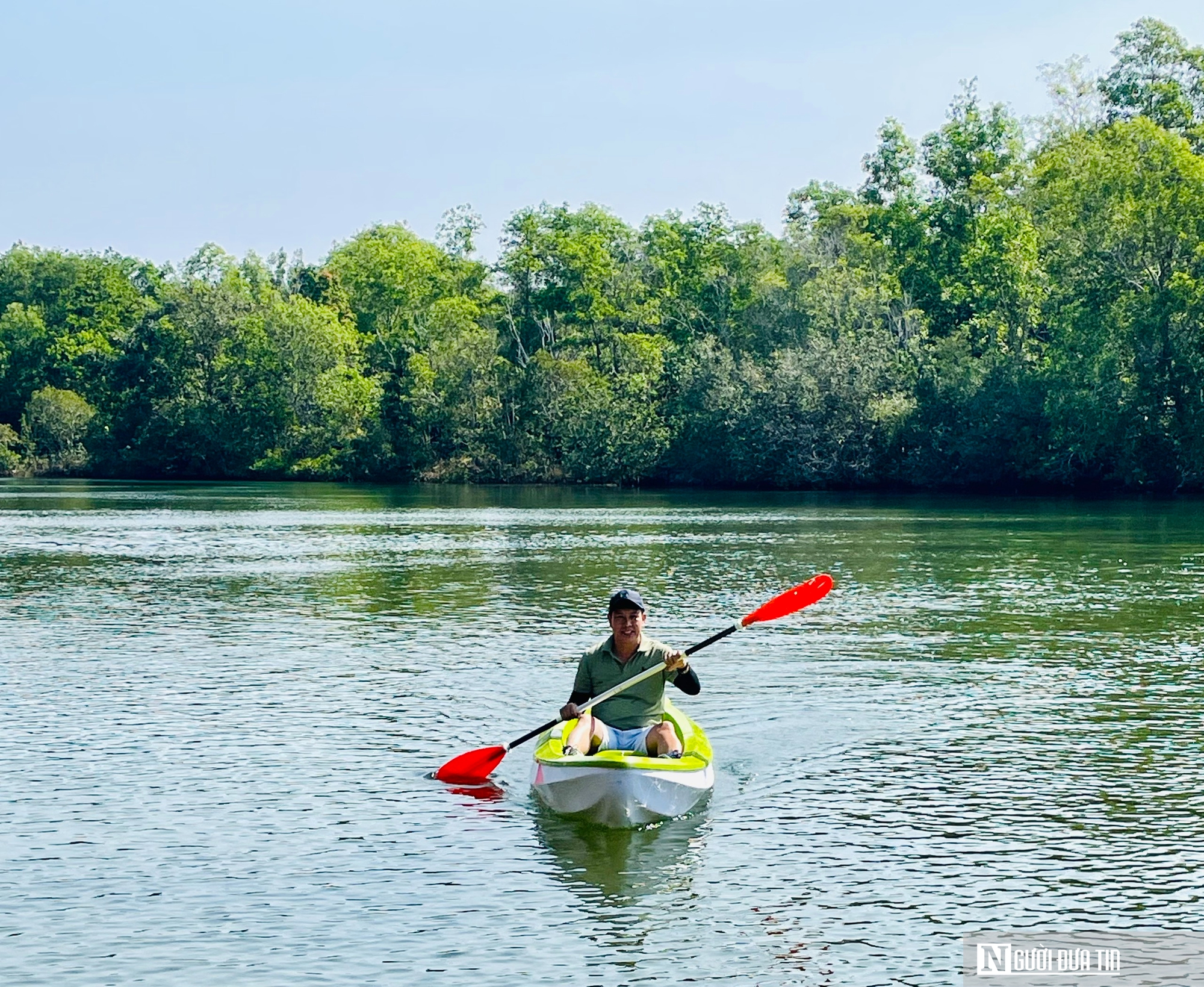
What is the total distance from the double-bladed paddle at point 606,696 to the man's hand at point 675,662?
56 millimetres

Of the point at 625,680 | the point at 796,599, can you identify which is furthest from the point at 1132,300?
the point at 625,680

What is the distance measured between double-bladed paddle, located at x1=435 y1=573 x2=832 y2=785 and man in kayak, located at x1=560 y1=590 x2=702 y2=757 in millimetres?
139

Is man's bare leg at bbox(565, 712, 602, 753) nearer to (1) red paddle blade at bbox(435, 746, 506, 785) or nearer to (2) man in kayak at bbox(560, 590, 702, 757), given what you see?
(2) man in kayak at bbox(560, 590, 702, 757)

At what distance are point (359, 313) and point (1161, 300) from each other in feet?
255

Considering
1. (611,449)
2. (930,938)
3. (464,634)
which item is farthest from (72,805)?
(611,449)

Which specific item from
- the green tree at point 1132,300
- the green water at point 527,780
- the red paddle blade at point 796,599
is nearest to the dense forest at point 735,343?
the green tree at point 1132,300

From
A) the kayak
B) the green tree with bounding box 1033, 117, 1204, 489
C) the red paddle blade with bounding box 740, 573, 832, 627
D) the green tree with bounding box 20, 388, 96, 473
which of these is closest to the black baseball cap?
the kayak

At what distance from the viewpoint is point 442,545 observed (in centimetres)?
4769

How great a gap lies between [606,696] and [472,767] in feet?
6.50

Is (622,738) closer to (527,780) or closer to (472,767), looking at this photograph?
(527,780)

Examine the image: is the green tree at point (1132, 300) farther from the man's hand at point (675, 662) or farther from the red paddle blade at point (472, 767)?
the man's hand at point (675, 662)

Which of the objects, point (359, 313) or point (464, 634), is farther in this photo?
point (359, 313)

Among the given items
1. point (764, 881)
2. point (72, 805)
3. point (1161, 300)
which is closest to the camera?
point (764, 881)

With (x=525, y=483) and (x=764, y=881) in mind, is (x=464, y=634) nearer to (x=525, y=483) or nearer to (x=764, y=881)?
(x=764, y=881)
